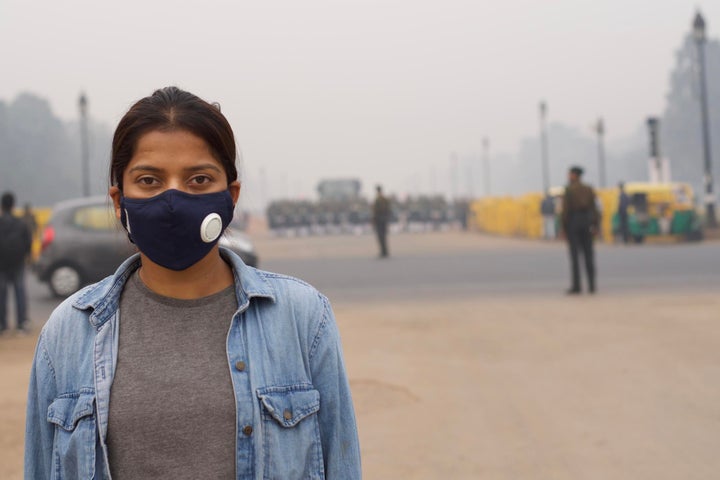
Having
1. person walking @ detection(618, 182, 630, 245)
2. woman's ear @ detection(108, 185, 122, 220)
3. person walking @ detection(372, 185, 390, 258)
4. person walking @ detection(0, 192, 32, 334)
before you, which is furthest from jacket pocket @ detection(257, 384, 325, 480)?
person walking @ detection(618, 182, 630, 245)

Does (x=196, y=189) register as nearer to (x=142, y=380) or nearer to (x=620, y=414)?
(x=142, y=380)

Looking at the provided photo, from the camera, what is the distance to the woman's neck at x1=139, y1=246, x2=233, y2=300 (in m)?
2.33

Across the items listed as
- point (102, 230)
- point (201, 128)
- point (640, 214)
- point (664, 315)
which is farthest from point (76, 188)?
point (201, 128)

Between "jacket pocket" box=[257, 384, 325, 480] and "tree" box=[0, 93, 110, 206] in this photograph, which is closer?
"jacket pocket" box=[257, 384, 325, 480]

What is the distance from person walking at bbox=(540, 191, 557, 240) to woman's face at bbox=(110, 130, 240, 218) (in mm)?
29173

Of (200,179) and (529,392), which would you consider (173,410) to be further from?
(529,392)

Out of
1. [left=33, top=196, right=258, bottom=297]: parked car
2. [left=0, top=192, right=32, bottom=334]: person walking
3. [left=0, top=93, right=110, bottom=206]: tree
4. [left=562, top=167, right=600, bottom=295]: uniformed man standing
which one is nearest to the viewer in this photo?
[left=0, top=192, right=32, bottom=334]: person walking

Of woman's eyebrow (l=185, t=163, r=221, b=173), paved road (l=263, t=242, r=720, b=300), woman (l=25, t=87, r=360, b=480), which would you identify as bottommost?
paved road (l=263, t=242, r=720, b=300)

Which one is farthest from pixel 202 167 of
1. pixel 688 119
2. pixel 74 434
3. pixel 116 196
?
pixel 688 119

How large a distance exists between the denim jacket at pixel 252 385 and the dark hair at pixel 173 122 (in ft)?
0.95

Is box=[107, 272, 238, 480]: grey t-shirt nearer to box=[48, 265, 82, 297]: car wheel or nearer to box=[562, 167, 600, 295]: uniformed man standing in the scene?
box=[562, 167, 600, 295]: uniformed man standing

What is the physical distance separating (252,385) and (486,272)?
16374mm

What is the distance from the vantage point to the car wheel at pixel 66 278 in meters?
15.1

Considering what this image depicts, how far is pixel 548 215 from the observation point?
1234 inches
